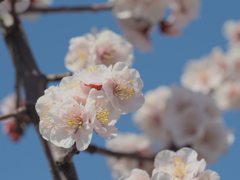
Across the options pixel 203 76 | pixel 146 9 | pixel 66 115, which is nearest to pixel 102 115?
pixel 66 115

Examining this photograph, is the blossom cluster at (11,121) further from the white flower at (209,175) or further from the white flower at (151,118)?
the white flower at (151,118)

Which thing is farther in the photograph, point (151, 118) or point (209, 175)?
point (151, 118)

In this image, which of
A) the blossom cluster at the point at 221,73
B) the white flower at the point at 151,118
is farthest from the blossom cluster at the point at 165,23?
the blossom cluster at the point at 221,73

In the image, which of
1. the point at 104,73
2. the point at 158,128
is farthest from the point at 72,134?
the point at 158,128

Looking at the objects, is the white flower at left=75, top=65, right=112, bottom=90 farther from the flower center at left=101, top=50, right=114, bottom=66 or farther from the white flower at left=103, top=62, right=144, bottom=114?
the flower center at left=101, top=50, right=114, bottom=66

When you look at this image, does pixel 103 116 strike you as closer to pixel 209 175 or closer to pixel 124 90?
pixel 124 90

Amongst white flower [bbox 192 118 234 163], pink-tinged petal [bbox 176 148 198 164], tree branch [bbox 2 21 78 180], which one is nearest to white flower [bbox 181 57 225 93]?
white flower [bbox 192 118 234 163]

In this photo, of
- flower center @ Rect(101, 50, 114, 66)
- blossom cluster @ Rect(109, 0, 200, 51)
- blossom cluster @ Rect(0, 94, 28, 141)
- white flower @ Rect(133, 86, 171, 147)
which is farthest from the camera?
white flower @ Rect(133, 86, 171, 147)
